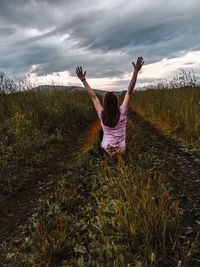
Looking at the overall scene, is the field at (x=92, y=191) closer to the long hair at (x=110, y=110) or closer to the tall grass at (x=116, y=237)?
the tall grass at (x=116, y=237)

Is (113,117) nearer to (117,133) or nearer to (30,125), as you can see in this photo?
(117,133)

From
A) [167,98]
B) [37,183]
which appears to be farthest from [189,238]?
[167,98]

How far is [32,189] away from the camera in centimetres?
375

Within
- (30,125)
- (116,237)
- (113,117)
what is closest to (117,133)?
(113,117)

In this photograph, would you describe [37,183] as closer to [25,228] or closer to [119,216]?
[25,228]

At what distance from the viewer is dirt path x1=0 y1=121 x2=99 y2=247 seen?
2832 millimetres

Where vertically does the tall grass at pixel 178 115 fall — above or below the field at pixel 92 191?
above

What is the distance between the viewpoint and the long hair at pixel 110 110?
3650mm

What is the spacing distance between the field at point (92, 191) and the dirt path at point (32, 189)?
2cm

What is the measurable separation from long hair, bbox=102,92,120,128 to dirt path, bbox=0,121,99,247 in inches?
56.2

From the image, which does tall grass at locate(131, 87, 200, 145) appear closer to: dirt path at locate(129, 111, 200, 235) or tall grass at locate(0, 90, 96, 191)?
dirt path at locate(129, 111, 200, 235)

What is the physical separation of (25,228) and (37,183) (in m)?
1.37

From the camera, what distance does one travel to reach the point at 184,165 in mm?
4156

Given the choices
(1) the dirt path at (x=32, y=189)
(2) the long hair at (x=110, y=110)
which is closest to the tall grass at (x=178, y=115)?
(2) the long hair at (x=110, y=110)
